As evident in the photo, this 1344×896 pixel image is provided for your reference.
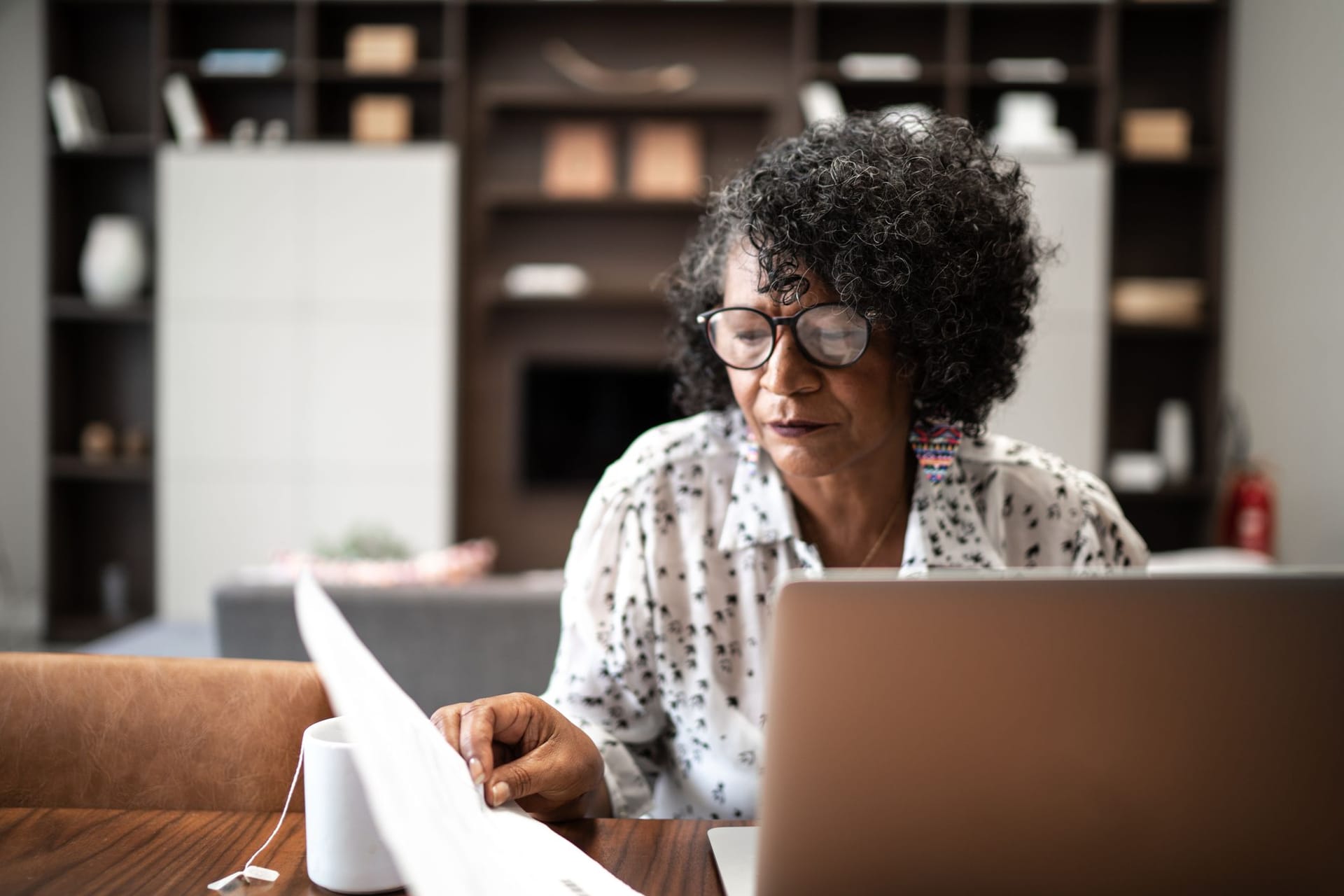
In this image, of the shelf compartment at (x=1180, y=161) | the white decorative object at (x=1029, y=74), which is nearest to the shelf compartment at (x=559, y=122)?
the white decorative object at (x=1029, y=74)

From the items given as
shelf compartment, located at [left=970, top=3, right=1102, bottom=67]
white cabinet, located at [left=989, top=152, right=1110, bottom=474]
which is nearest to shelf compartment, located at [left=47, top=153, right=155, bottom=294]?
shelf compartment, located at [left=970, top=3, right=1102, bottom=67]

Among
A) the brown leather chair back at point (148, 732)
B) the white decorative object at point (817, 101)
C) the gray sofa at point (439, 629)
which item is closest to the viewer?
the brown leather chair back at point (148, 732)

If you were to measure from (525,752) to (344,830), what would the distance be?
0.20m

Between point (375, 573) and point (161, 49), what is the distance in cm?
281

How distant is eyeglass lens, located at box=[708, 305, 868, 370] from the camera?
3.26ft

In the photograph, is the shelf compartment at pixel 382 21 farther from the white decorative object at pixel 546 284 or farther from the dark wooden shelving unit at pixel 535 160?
the white decorative object at pixel 546 284

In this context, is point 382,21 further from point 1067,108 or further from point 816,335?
point 816,335

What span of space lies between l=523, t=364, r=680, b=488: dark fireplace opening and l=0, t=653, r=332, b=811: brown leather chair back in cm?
338

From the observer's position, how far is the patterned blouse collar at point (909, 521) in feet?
3.60

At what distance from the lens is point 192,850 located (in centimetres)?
75

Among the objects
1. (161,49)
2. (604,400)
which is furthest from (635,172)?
(161,49)

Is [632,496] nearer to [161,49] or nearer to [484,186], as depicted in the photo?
[484,186]

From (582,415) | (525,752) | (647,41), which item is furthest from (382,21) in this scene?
(525,752)

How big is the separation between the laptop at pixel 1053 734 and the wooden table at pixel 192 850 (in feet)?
0.63
